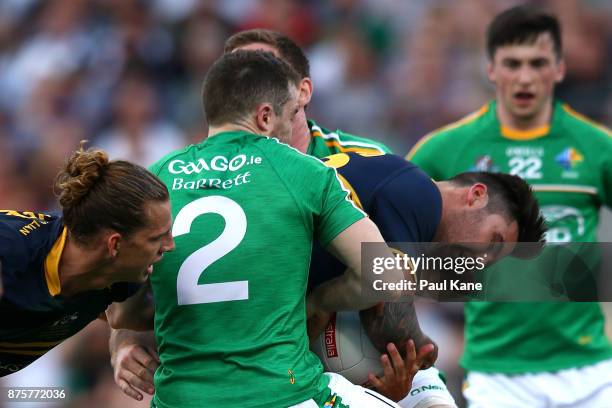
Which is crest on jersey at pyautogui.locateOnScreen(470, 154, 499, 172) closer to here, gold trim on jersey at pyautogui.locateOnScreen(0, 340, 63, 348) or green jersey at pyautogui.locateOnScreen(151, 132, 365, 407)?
green jersey at pyautogui.locateOnScreen(151, 132, 365, 407)

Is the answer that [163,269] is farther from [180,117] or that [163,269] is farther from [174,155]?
[180,117]

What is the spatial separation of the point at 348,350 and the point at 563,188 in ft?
9.63

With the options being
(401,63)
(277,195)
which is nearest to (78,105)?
(401,63)

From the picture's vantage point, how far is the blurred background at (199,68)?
9.05m

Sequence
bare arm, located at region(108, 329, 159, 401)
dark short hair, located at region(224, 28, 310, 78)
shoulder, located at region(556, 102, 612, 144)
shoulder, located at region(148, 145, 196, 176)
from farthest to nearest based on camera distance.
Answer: shoulder, located at region(556, 102, 612, 144) → dark short hair, located at region(224, 28, 310, 78) → bare arm, located at region(108, 329, 159, 401) → shoulder, located at region(148, 145, 196, 176)

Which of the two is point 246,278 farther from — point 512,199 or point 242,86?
point 512,199

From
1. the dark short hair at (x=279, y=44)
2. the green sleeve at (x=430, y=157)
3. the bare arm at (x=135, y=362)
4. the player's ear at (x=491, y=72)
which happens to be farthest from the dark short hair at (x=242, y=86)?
the player's ear at (x=491, y=72)

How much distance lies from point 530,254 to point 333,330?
131 centimetres

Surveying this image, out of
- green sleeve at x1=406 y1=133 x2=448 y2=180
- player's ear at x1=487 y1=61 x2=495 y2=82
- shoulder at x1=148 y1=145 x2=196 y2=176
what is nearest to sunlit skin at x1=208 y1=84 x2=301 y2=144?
shoulder at x1=148 y1=145 x2=196 y2=176

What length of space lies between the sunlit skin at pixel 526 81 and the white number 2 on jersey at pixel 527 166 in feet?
0.77

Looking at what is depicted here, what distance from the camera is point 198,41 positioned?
999 centimetres

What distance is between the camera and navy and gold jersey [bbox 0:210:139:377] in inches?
152

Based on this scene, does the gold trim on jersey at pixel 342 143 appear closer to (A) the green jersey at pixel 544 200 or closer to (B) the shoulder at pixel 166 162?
(B) the shoulder at pixel 166 162

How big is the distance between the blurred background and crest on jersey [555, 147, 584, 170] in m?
1.84
